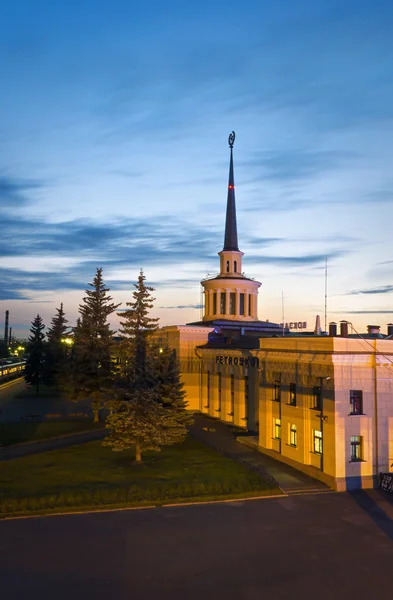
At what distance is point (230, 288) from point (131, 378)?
29.2m

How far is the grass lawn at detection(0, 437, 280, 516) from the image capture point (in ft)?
66.8

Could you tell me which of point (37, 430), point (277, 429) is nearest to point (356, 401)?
point (277, 429)

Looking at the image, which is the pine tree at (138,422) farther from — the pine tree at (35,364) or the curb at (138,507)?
the pine tree at (35,364)

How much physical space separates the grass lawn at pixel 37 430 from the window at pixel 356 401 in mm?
20373

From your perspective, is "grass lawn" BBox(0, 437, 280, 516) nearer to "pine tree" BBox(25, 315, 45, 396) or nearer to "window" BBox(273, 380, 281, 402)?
"window" BBox(273, 380, 281, 402)

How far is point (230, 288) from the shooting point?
57.0m

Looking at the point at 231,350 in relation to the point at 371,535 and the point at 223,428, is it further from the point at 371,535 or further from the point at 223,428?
the point at 371,535

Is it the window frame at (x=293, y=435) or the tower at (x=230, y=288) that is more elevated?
the tower at (x=230, y=288)

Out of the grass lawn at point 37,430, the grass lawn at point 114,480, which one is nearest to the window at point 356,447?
the grass lawn at point 114,480

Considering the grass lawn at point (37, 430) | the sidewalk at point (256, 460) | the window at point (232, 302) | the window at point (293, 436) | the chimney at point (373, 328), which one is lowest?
the sidewalk at point (256, 460)

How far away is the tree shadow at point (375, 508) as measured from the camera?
18.4m

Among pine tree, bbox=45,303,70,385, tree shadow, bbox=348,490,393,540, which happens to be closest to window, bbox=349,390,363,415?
tree shadow, bbox=348,490,393,540

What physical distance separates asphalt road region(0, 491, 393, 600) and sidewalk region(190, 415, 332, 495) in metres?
2.43

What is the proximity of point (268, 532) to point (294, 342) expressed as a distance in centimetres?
1180
